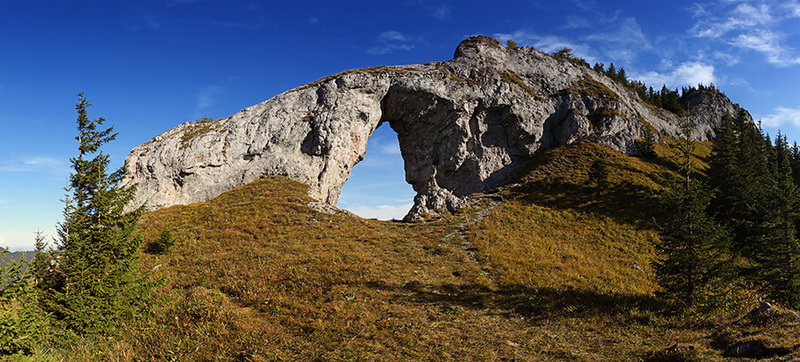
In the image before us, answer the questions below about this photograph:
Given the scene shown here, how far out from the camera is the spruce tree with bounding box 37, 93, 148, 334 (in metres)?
12.8

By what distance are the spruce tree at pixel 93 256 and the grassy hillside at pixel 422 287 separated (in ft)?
5.77

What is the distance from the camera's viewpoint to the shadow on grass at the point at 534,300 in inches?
603

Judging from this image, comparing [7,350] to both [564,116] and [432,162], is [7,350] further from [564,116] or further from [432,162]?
[564,116]

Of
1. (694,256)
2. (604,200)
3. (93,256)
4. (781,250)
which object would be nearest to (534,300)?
(694,256)

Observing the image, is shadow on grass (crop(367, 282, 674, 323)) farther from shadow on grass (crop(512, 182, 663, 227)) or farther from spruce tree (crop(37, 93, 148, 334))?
shadow on grass (crop(512, 182, 663, 227))

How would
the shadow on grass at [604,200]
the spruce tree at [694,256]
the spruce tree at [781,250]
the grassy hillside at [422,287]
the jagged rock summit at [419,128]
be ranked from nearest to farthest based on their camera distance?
the grassy hillside at [422,287], the spruce tree at [694,256], the spruce tree at [781,250], the shadow on grass at [604,200], the jagged rock summit at [419,128]

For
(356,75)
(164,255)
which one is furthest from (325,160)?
(164,255)

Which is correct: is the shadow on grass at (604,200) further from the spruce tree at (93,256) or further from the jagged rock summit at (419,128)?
the spruce tree at (93,256)

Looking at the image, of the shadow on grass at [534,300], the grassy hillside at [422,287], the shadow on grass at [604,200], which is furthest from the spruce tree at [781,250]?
the shadow on grass at [604,200]

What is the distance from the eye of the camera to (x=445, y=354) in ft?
34.6

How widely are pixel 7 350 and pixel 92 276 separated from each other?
5358 millimetres

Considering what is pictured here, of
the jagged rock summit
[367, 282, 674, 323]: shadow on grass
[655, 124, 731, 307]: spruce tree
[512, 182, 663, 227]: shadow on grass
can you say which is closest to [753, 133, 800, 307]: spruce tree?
[655, 124, 731, 307]: spruce tree

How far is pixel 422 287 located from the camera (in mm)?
18578

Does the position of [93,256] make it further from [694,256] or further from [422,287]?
[694,256]
